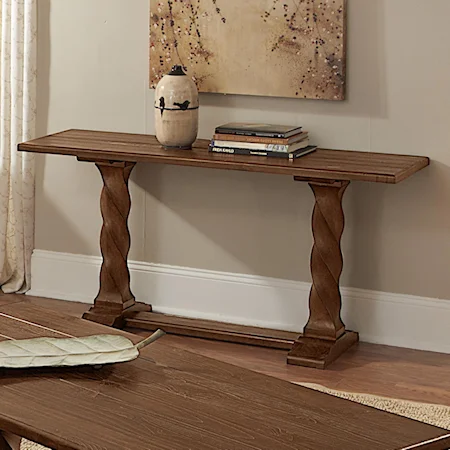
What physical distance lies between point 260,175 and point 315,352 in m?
0.80

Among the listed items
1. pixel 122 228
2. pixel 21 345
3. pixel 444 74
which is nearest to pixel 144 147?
pixel 122 228

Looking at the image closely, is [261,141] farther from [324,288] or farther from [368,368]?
[368,368]

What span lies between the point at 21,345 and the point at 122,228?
1.84 meters

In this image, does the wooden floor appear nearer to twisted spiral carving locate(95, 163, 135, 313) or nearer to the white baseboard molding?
the white baseboard molding

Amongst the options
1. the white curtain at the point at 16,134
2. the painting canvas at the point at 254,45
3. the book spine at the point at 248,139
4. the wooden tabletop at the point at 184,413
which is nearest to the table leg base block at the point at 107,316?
the white curtain at the point at 16,134

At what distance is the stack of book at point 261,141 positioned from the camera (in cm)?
364

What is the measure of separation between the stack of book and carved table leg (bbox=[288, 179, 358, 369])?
0.20 meters

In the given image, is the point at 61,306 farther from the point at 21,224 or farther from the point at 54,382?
the point at 54,382

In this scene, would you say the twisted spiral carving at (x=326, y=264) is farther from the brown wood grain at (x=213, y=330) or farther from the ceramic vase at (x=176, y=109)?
the ceramic vase at (x=176, y=109)

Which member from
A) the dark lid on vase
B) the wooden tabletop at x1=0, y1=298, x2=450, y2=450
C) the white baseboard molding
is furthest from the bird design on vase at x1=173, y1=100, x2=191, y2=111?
the wooden tabletop at x1=0, y1=298, x2=450, y2=450

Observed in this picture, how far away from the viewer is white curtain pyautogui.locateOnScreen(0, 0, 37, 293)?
4.33 metres

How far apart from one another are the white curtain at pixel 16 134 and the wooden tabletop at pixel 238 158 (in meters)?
0.33

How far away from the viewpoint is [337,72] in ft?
12.4

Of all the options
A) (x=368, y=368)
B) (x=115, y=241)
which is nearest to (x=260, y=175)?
(x=115, y=241)
